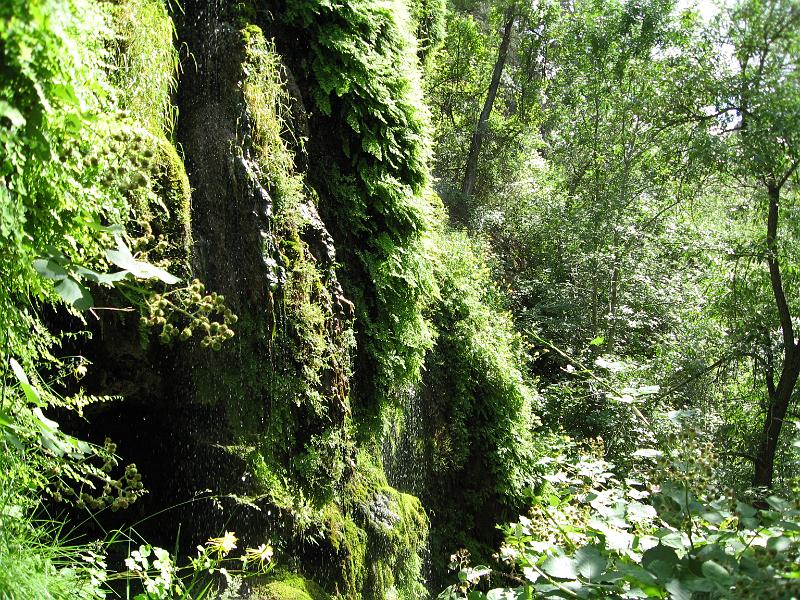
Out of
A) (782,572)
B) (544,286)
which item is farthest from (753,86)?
(544,286)

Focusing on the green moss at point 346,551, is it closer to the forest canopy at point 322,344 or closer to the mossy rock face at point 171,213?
the forest canopy at point 322,344

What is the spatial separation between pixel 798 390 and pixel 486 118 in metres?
8.60

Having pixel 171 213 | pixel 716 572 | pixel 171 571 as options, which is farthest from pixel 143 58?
pixel 716 572

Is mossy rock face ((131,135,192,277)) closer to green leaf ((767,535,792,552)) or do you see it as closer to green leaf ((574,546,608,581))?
green leaf ((574,546,608,581))

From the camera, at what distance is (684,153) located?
7.10m

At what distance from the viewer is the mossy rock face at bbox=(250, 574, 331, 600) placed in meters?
3.60

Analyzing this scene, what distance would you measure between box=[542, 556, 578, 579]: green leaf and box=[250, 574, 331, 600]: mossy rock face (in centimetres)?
230

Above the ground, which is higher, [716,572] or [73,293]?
[73,293]

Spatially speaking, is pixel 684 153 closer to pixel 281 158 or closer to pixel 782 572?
pixel 281 158

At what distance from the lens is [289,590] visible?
3.74 m

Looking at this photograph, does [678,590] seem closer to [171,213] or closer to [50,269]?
[50,269]

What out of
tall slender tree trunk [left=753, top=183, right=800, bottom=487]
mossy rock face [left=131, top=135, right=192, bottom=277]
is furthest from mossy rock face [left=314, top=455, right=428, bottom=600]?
tall slender tree trunk [left=753, top=183, right=800, bottom=487]

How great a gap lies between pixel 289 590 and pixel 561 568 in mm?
2455

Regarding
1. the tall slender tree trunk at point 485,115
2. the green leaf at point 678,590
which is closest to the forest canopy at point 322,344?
the green leaf at point 678,590
